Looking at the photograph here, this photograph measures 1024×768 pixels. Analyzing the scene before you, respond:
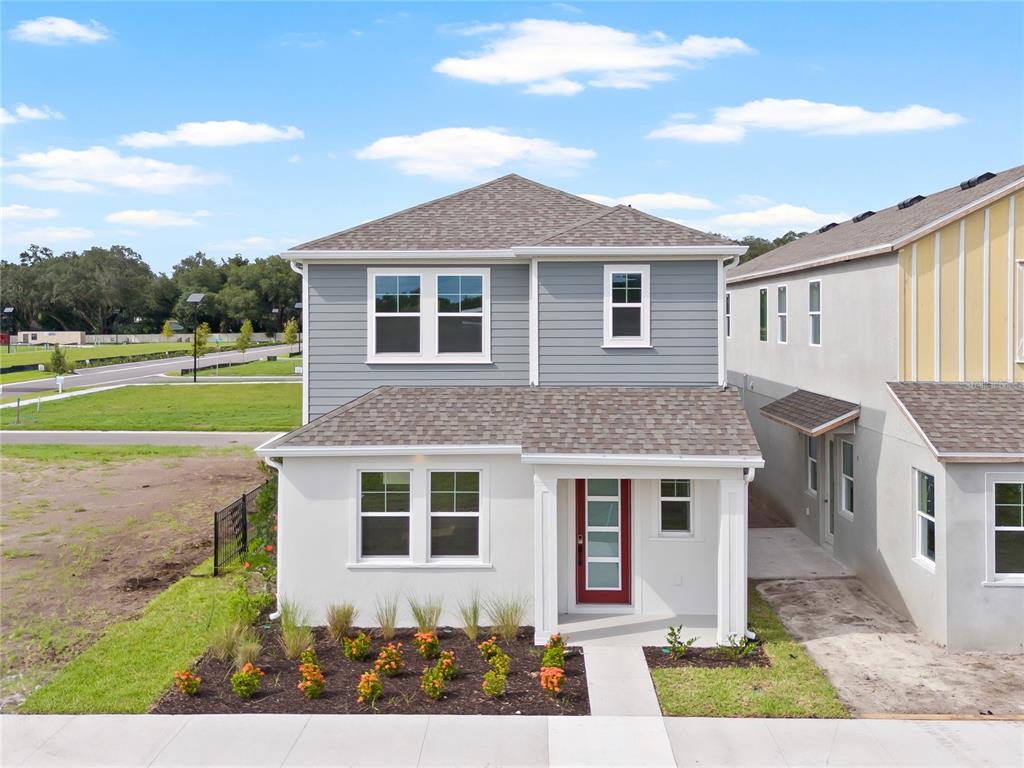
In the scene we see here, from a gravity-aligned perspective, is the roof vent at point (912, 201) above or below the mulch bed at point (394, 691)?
above

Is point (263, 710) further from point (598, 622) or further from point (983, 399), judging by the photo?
point (983, 399)

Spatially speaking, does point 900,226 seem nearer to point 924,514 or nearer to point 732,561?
point 924,514

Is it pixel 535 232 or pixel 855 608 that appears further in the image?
pixel 535 232

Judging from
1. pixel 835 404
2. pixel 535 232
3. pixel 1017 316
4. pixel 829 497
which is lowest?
pixel 829 497

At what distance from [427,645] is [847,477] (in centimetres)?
953

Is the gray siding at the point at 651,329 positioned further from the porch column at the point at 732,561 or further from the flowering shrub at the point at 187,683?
the flowering shrub at the point at 187,683

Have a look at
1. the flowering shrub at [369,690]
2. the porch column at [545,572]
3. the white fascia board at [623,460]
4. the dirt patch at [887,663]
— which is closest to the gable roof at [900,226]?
the white fascia board at [623,460]

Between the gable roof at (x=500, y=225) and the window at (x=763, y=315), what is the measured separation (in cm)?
776

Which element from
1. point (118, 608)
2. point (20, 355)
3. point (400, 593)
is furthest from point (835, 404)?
point (20, 355)

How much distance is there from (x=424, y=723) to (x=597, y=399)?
6.27 meters

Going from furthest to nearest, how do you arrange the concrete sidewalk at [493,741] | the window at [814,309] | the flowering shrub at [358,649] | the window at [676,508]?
the window at [814,309], the window at [676,508], the flowering shrub at [358,649], the concrete sidewalk at [493,741]

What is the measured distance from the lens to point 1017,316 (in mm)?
13727

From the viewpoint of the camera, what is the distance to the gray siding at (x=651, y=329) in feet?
47.4

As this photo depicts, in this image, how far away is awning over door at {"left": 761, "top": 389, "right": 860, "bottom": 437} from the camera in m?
15.5
